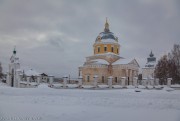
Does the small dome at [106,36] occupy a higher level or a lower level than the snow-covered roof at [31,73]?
higher

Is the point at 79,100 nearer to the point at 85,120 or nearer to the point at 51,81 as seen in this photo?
the point at 85,120

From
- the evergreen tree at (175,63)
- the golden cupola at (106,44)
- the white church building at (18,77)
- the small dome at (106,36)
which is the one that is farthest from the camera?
the small dome at (106,36)

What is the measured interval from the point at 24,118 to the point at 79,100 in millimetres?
3627

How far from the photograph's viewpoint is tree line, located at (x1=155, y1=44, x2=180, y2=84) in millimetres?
20036

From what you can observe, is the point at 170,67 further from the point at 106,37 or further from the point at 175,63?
the point at 106,37

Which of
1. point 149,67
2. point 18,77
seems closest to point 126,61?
point 18,77

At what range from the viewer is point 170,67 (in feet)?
68.7

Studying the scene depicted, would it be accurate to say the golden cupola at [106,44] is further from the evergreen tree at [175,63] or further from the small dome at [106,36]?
the evergreen tree at [175,63]

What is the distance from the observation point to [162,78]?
2183 centimetres

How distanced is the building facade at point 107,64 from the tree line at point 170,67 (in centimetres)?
249

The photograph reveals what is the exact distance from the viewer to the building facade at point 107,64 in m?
21.6

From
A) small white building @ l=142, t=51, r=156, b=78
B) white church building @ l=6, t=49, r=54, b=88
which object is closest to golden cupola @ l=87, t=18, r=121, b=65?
white church building @ l=6, t=49, r=54, b=88

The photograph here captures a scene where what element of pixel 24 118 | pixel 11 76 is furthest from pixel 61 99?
pixel 11 76

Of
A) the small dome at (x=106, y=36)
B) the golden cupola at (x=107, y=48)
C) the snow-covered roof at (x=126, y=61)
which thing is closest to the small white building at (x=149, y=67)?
the small dome at (x=106, y=36)
